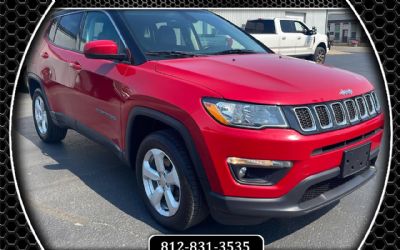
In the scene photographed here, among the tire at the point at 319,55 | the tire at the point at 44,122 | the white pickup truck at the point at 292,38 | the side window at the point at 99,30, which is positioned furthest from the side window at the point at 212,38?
the tire at the point at 319,55

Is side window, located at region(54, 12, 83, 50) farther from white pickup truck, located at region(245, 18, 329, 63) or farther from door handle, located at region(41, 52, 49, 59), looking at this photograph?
white pickup truck, located at region(245, 18, 329, 63)

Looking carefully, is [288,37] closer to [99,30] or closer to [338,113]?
[99,30]

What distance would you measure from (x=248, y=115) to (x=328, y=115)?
546 millimetres

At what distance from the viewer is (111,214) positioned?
10.4 feet

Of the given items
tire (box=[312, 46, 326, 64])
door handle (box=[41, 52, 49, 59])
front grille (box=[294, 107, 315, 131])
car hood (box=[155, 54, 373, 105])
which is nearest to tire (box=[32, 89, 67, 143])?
door handle (box=[41, 52, 49, 59])

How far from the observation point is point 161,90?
8.67 ft

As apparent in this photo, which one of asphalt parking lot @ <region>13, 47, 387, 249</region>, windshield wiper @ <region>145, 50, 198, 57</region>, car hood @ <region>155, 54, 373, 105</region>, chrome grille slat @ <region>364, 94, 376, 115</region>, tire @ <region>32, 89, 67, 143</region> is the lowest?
asphalt parking lot @ <region>13, 47, 387, 249</region>

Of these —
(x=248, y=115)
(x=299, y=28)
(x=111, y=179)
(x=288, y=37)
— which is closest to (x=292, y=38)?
(x=288, y=37)

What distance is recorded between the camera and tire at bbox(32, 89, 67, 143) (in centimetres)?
481

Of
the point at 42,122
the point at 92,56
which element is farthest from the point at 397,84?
the point at 42,122

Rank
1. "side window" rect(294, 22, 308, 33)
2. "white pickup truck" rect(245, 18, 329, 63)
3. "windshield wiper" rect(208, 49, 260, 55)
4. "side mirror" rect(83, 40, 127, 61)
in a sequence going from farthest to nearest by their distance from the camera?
1. "side window" rect(294, 22, 308, 33)
2. "white pickup truck" rect(245, 18, 329, 63)
3. "windshield wiper" rect(208, 49, 260, 55)
4. "side mirror" rect(83, 40, 127, 61)

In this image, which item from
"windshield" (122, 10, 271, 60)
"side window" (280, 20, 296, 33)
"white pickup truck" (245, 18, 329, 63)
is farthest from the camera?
"side window" (280, 20, 296, 33)

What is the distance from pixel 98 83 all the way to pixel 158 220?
1376 mm

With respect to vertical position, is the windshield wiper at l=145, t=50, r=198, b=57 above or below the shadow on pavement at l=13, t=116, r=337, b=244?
above
